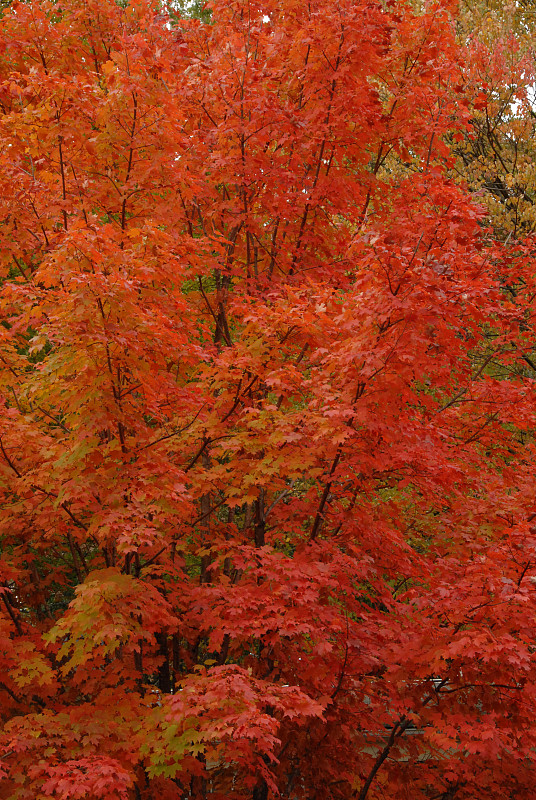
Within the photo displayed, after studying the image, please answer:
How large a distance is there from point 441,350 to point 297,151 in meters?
2.99

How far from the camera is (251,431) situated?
22.3 ft

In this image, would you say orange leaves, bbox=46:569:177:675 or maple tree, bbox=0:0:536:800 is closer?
orange leaves, bbox=46:569:177:675

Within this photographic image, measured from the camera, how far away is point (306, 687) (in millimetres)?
6137

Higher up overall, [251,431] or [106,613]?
[251,431]

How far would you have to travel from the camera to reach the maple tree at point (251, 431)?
523 centimetres

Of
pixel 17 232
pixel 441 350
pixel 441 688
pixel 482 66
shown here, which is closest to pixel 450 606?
pixel 441 688

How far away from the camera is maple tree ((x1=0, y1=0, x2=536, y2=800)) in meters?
5.23

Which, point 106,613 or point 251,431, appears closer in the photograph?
point 106,613

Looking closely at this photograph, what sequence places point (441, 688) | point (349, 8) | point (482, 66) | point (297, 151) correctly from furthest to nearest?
point (482, 66) → point (297, 151) → point (349, 8) → point (441, 688)

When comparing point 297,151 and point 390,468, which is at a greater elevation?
point 297,151

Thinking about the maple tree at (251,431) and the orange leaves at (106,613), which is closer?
the orange leaves at (106,613)

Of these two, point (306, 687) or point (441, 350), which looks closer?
point (306, 687)

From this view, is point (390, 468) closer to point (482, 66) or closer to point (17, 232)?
point (17, 232)

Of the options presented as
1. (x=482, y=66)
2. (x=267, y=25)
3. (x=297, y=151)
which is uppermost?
(x=482, y=66)
